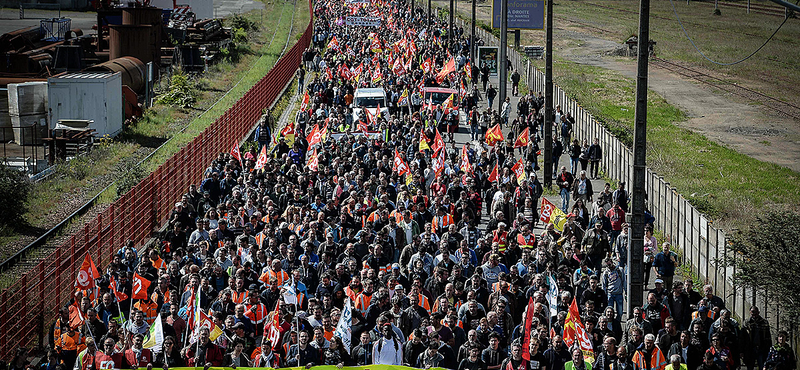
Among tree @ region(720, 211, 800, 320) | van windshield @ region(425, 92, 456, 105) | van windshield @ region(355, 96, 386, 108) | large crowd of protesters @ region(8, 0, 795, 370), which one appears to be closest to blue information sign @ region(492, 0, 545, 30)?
van windshield @ region(425, 92, 456, 105)

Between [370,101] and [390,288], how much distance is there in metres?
22.0

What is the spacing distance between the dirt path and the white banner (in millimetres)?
14907

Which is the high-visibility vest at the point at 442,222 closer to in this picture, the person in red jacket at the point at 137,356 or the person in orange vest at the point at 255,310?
the person in orange vest at the point at 255,310

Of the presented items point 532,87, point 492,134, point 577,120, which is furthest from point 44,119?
point 532,87

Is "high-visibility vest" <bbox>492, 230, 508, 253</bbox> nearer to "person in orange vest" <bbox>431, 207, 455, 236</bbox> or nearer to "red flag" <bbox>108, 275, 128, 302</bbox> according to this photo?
"person in orange vest" <bbox>431, 207, 455, 236</bbox>

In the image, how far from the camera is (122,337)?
12.8 meters

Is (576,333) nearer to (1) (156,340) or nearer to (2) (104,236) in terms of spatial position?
(1) (156,340)

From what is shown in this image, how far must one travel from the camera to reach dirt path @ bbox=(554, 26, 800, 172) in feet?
127

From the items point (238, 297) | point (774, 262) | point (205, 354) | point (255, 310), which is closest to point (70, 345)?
point (205, 354)

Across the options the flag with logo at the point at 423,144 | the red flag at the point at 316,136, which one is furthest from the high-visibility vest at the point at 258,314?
the red flag at the point at 316,136

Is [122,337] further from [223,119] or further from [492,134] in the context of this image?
[223,119]

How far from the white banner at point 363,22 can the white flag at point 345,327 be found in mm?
56505

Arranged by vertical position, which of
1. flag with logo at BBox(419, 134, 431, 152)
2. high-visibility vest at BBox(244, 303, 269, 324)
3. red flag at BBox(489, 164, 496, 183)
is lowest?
high-visibility vest at BBox(244, 303, 269, 324)

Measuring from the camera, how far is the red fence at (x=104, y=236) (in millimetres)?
15812
